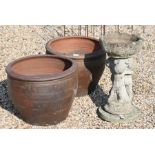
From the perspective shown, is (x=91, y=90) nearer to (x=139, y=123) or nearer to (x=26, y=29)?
(x=139, y=123)

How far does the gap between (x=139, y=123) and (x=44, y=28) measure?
220 inches

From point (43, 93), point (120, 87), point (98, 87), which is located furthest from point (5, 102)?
point (120, 87)

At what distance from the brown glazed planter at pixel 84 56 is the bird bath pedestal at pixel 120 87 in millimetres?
436

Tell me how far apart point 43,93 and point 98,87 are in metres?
1.84

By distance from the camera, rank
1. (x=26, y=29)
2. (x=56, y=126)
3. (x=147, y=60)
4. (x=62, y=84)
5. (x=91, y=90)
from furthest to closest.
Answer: (x=26, y=29), (x=147, y=60), (x=91, y=90), (x=56, y=126), (x=62, y=84)

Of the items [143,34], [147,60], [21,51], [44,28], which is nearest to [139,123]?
[147,60]

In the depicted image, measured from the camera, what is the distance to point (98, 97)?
641cm

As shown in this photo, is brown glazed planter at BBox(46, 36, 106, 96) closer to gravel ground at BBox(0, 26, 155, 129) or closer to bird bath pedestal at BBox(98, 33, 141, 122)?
gravel ground at BBox(0, 26, 155, 129)

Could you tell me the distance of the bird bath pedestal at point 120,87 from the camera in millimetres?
5461

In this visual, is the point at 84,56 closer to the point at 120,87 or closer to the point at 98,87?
the point at 120,87

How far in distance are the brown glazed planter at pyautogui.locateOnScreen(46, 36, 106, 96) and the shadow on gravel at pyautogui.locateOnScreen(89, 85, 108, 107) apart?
10 centimetres

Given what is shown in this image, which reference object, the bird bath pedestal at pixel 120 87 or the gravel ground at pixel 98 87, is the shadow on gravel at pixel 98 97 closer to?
the gravel ground at pixel 98 87

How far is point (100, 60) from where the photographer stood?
6.09m

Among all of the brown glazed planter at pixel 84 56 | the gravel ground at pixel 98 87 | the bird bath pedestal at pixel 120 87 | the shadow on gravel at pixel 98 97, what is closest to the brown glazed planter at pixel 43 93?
the gravel ground at pixel 98 87
